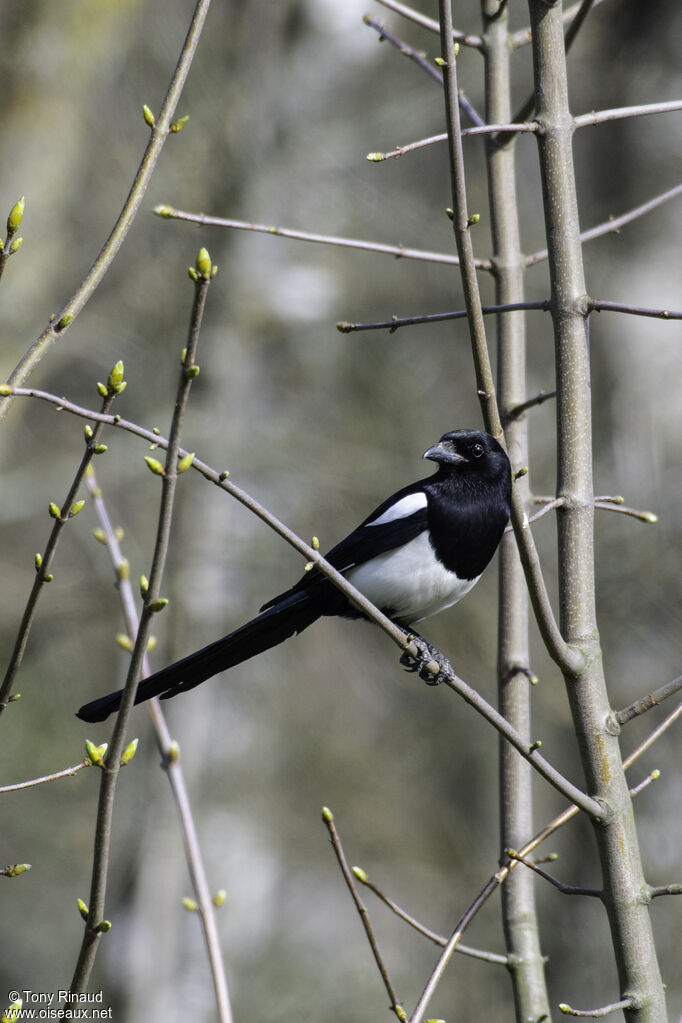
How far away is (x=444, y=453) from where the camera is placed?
2.57 m

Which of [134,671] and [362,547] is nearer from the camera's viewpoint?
[134,671]

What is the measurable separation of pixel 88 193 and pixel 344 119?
220 centimetres

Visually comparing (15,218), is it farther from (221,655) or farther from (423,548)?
(423,548)

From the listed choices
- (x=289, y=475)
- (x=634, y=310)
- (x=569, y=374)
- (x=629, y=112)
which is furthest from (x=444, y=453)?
(x=289, y=475)

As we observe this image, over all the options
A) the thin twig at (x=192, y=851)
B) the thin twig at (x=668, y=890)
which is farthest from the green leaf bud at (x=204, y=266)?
the thin twig at (x=668, y=890)

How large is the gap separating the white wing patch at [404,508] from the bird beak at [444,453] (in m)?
0.14

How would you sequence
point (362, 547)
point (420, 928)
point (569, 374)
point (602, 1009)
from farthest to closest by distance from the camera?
point (362, 547) → point (569, 374) → point (420, 928) → point (602, 1009)

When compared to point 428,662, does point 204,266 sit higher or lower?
lower

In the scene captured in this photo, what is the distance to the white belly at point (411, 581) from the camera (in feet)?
8.61

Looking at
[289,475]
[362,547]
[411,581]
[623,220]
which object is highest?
[289,475]

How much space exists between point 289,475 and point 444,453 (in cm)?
482

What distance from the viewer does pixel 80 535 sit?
738 cm

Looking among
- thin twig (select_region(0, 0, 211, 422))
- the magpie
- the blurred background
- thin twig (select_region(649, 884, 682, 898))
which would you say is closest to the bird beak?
the magpie

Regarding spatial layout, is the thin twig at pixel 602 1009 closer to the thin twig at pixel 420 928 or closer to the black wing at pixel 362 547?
the thin twig at pixel 420 928
